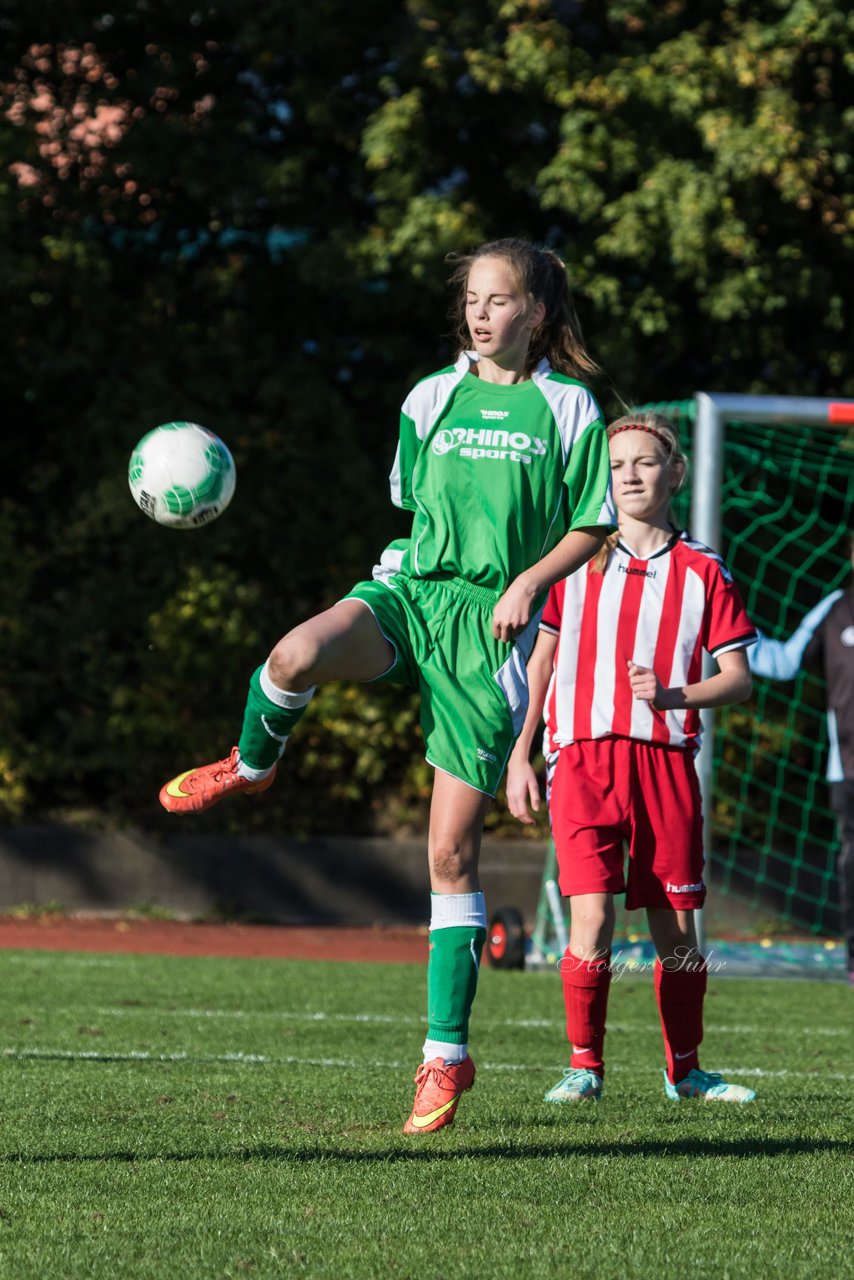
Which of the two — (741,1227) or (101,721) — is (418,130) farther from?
(741,1227)

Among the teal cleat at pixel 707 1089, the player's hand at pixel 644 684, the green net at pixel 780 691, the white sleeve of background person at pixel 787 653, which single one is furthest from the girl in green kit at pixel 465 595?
the green net at pixel 780 691

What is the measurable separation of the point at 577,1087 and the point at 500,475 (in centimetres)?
173

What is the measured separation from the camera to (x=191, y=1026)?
20.3ft

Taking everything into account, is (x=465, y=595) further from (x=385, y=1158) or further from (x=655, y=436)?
(x=385, y=1158)

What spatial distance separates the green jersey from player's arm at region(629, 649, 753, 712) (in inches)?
18.8

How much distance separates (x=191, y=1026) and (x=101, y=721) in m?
7.40

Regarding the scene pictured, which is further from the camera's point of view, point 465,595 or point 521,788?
point 521,788

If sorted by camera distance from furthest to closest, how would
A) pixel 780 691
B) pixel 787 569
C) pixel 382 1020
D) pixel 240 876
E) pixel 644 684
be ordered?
pixel 780 691
pixel 787 569
pixel 240 876
pixel 382 1020
pixel 644 684

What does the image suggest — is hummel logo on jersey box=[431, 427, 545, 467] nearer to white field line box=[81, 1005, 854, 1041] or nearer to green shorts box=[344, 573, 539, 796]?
green shorts box=[344, 573, 539, 796]

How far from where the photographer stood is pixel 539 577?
3811mm

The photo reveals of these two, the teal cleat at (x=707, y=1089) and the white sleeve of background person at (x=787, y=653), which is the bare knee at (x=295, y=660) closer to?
the teal cleat at (x=707, y=1089)

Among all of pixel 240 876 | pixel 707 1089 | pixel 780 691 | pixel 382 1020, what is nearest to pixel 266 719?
pixel 707 1089

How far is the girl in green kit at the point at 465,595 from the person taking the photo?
12.5 feet

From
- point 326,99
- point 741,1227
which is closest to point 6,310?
point 326,99
